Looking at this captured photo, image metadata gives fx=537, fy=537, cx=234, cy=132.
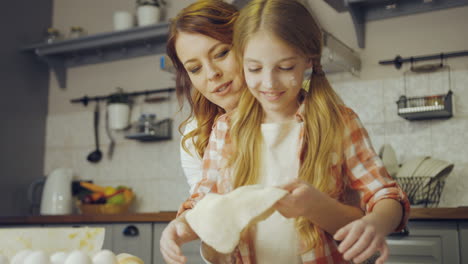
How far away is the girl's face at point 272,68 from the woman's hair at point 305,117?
13mm

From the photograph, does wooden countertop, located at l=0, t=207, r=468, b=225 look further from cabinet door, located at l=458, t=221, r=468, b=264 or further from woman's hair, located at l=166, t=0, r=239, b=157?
woman's hair, located at l=166, t=0, r=239, b=157

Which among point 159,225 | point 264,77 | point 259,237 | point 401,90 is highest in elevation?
point 401,90

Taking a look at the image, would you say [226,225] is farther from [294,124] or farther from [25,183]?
[25,183]

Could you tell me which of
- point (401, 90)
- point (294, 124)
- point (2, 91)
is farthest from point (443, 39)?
point (2, 91)

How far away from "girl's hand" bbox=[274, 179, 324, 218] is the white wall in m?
1.89

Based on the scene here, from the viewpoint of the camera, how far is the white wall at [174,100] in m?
2.40

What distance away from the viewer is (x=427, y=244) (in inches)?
75.4

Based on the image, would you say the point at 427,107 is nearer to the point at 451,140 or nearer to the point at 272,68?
the point at 451,140

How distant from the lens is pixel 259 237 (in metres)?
0.79

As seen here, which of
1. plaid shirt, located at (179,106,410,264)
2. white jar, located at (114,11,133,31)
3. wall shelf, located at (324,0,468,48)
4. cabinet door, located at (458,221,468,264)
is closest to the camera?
plaid shirt, located at (179,106,410,264)

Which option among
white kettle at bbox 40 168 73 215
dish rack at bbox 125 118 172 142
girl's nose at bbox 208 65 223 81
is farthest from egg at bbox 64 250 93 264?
white kettle at bbox 40 168 73 215

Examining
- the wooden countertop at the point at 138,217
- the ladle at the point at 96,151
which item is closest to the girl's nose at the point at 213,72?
the wooden countertop at the point at 138,217

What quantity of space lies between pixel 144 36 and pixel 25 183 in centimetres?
125

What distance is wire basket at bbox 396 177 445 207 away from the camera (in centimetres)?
210
